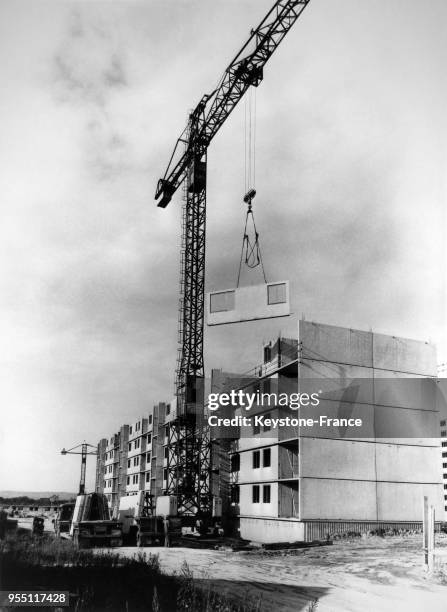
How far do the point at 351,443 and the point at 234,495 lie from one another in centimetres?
1261

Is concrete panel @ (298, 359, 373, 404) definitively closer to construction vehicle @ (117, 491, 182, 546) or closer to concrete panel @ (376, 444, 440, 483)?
concrete panel @ (376, 444, 440, 483)

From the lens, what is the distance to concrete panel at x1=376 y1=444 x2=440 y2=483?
99.4 ft

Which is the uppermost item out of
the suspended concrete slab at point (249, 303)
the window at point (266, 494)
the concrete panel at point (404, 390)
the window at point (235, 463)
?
the suspended concrete slab at point (249, 303)

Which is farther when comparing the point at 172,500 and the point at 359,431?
the point at 172,500

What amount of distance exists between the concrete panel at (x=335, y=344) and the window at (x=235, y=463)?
12664 mm

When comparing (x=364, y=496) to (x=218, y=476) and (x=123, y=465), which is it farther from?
(x=123, y=465)

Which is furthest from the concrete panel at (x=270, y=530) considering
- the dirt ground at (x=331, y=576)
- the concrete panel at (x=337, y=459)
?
the dirt ground at (x=331, y=576)

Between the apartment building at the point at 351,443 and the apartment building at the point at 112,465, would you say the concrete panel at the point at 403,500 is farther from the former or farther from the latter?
the apartment building at the point at 112,465

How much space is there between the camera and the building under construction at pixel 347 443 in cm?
2878

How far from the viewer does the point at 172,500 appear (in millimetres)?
35531

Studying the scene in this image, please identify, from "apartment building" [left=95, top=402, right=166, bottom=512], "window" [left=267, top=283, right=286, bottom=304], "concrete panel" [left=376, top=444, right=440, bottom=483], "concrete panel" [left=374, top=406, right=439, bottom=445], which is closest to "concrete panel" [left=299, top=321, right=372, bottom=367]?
"concrete panel" [left=374, top=406, right=439, bottom=445]

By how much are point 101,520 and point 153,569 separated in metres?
13.8

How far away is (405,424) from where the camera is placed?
1230 inches

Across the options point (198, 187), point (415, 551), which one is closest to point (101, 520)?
point (415, 551)
